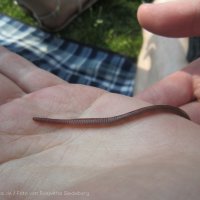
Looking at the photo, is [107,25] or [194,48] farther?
[107,25]

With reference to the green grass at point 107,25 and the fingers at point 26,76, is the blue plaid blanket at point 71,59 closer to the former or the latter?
the green grass at point 107,25

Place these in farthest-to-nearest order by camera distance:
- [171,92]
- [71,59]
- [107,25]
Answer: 1. [107,25]
2. [71,59]
3. [171,92]

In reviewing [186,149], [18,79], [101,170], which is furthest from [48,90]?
[186,149]

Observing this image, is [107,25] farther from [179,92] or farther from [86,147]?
[86,147]

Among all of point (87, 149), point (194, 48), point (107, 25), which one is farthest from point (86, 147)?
point (107, 25)

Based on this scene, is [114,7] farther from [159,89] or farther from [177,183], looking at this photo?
[177,183]

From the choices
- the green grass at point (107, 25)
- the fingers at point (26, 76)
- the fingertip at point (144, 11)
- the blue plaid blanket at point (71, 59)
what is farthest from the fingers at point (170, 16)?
the green grass at point (107, 25)

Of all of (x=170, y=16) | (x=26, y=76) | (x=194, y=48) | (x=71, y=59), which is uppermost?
(x=170, y=16)

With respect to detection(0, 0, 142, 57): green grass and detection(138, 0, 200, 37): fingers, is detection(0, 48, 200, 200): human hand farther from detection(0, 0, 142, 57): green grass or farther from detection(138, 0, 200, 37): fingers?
detection(0, 0, 142, 57): green grass
